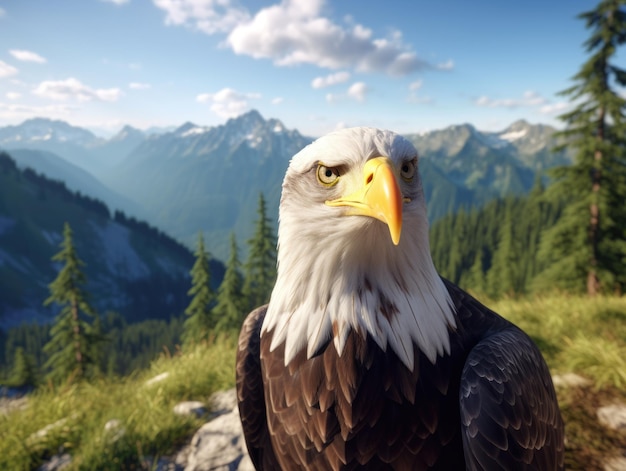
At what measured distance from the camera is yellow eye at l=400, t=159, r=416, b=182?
6.58 feet

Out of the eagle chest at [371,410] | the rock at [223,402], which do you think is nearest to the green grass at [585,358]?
the eagle chest at [371,410]

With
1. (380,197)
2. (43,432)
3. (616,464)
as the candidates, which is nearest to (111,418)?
(43,432)

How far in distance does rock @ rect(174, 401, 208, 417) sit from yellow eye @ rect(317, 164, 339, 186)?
3.87 m

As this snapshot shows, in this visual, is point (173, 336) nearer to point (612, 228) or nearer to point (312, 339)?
point (612, 228)

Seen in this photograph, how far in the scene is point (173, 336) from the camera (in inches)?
3516

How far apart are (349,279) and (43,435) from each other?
466 cm

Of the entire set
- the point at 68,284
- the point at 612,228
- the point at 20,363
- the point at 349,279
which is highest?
the point at 349,279

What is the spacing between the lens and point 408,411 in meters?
1.97

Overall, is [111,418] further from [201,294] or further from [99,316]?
[201,294]

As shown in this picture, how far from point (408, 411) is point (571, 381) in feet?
11.8

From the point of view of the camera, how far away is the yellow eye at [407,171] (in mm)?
2006

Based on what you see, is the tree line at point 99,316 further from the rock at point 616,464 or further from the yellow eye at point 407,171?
the yellow eye at point 407,171

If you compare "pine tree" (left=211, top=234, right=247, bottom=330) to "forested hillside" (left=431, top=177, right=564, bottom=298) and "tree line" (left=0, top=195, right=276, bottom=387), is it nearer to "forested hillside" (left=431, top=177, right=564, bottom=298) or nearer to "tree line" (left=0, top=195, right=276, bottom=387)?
"tree line" (left=0, top=195, right=276, bottom=387)

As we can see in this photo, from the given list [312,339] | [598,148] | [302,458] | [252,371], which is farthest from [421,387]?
[598,148]
